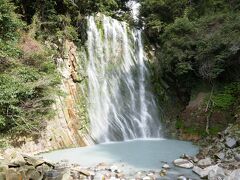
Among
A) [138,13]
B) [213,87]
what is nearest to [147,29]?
[138,13]

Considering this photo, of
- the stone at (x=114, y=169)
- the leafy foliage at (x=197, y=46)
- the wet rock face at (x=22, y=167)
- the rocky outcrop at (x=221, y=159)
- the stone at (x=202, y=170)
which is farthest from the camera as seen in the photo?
the leafy foliage at (x=197, y=46)

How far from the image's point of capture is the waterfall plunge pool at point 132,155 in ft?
37.7

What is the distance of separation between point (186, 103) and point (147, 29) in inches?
273

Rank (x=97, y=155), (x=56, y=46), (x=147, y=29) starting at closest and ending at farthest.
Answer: (x=97, y=155)
(x=56, y=46)
(x=147, y=29)

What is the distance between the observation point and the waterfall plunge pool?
11493mm

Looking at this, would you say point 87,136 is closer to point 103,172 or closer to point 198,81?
point 103,172

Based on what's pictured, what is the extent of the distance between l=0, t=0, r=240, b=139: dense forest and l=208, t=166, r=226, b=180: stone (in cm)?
563

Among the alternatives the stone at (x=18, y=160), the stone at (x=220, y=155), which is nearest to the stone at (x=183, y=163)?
the stone at (x=220, y=155)

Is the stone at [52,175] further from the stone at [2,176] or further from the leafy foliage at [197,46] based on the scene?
the leafy foliage at [197,46]

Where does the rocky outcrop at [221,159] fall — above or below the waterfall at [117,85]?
below

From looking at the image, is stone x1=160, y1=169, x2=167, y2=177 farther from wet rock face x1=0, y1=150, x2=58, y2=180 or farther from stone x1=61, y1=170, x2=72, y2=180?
wet rock face x1=0, y1=150, x2=58, y2=180

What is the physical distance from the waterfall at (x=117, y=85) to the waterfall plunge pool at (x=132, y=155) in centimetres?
143

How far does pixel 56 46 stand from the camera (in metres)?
17.4

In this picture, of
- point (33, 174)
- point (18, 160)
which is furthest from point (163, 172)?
point (18, 160)
